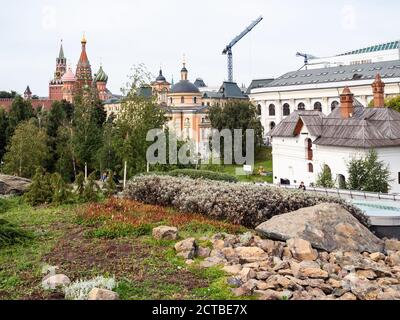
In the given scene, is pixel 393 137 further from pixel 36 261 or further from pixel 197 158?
pixel 36 261

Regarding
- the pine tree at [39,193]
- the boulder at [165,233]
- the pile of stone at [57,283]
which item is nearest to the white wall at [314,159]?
the pine tree at [39,193]

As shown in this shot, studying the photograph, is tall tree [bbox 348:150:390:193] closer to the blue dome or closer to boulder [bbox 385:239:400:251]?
boulder [bbox 385:239:400:251]

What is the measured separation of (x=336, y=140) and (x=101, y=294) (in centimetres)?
2391

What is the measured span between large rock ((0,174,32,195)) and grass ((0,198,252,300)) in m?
4.79

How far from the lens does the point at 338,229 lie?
10164 mm

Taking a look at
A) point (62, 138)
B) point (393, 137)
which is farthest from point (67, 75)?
point (393, 137)

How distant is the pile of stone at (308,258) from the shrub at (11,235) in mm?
3327

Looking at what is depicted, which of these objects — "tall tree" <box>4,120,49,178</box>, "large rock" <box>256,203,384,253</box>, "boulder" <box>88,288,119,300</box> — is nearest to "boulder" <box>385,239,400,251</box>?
"large rock" <box>256,203,384,253</box>

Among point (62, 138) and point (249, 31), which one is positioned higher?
point (249, 31)

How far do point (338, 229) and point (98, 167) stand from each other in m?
26.6

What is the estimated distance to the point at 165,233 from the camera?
10086 millimetres

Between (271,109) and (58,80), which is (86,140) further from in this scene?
(58,80)

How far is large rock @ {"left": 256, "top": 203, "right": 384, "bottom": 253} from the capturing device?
9797 mm

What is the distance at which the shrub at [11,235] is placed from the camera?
970cm
